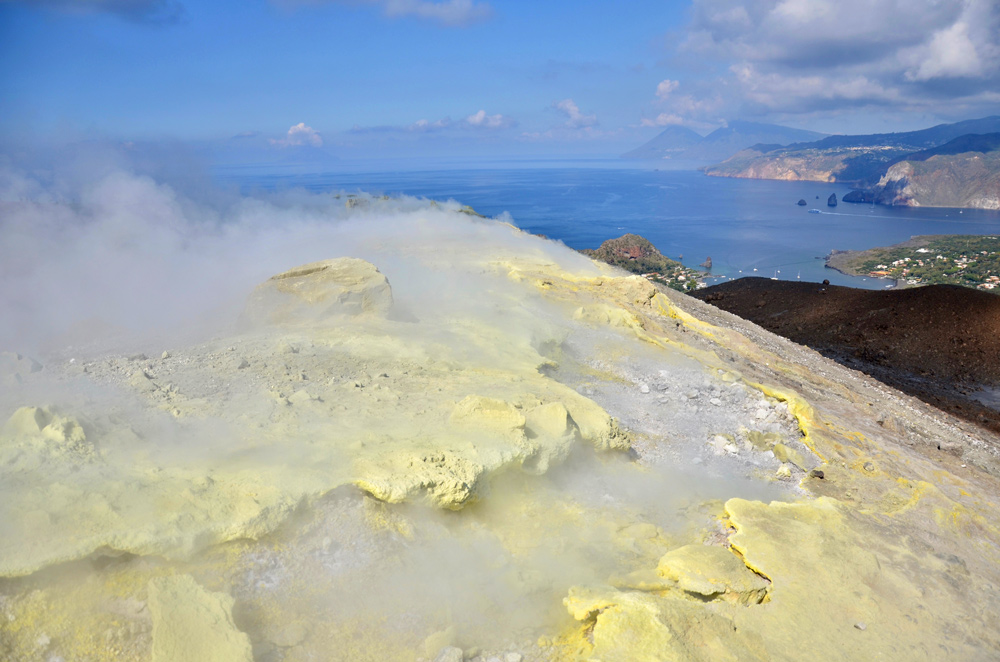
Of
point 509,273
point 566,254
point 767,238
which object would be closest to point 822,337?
point 566,254

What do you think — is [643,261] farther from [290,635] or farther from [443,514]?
[290,635]

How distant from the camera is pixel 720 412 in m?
11.2

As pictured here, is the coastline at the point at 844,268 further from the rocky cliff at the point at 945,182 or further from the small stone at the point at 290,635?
the rocky cliff at the point at 945,182

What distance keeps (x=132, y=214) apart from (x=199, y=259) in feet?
6.06

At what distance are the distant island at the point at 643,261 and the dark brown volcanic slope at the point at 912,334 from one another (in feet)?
59.6

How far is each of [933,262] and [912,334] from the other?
5565 centimetres

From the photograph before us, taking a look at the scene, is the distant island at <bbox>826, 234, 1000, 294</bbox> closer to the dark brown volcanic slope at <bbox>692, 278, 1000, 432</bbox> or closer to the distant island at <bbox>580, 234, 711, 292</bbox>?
the distant island at <bbox>580, 234, 711, 292</bbox>

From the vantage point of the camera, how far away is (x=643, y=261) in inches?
2485

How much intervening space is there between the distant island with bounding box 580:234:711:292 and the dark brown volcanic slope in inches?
715

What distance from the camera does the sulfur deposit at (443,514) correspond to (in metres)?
4.73

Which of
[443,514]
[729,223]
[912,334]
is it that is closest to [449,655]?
[443,514]

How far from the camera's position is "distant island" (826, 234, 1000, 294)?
64.1 m

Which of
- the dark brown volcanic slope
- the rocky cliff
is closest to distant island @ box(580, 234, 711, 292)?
the dark brown volcanic slope

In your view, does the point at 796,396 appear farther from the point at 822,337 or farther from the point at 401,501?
the point at 822,337
